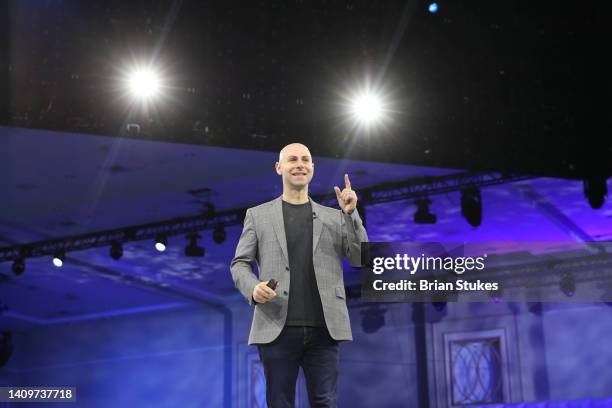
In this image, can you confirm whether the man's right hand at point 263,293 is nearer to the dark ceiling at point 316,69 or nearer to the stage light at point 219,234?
the dark ceiling at point 316,69

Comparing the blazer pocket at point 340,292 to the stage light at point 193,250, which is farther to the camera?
the stage light at point 193,250

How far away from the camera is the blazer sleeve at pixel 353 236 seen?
2.55 m

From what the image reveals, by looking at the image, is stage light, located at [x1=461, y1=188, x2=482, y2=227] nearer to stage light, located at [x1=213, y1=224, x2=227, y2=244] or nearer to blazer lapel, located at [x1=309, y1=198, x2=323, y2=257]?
stage light, located at [x1=213, y1=224, x2=227, y2=244]

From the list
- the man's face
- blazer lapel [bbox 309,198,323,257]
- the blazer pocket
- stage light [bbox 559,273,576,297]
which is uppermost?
stage light [bbox 559,273,576,297]

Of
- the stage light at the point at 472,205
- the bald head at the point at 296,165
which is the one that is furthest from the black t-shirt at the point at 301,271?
the stage light at the point at 472,205

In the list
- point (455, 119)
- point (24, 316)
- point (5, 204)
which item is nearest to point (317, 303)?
point (455, 119)

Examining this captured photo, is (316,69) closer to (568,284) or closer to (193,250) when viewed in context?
(193,250)

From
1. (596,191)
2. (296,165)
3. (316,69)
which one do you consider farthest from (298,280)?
(596,191)

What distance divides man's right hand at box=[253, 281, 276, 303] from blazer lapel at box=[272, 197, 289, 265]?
24cm

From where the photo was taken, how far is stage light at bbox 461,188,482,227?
7883 millimetres

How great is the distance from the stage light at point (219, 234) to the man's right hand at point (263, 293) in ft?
21.7

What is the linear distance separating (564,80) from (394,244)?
3.24 metres

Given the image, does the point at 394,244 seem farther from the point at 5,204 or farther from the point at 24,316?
the point at 24,316

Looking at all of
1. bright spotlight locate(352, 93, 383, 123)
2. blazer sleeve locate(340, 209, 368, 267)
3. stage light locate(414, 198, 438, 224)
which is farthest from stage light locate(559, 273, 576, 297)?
blazer sleeve locate(340, 209, 368, 267)
